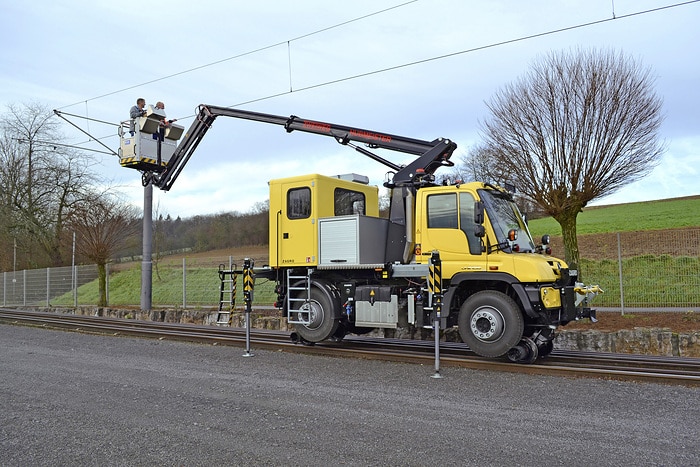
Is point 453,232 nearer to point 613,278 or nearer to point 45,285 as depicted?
point 613,278

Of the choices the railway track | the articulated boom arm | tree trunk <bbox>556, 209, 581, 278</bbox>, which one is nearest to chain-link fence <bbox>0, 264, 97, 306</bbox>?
the articulated boom arm

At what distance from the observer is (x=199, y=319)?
18.7m

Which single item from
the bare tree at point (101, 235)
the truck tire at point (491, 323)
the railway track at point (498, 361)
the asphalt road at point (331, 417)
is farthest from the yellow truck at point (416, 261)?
the bare tree at point (101, 235)

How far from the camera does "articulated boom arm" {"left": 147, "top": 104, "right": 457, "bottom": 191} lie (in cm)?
1095

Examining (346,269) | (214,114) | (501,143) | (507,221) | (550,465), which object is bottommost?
(550,465)

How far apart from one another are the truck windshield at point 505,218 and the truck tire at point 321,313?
3455 millimetres

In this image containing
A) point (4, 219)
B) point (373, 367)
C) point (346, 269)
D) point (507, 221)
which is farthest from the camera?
point (4, 219)

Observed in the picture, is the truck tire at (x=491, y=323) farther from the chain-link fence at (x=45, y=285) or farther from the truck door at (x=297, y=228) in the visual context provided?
the chain-link fence at (x=45, y=285)

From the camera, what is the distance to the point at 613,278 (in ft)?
50.7

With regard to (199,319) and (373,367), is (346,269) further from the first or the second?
(199,319)

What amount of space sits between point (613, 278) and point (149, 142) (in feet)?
47.8

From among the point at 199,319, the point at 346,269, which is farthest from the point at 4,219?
the point at 346,269

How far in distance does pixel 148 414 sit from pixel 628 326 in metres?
10.8

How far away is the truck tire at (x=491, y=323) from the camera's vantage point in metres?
8.77
